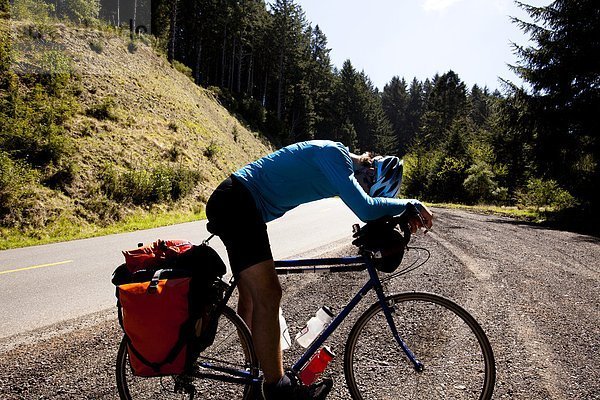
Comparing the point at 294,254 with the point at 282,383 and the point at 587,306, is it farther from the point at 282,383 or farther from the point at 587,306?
the point at 282,383

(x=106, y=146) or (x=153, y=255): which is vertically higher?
(x=106, y=146)

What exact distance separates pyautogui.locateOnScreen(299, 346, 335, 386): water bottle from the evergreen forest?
15.0 m

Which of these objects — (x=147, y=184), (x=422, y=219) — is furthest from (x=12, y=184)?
(x=422, y=219)

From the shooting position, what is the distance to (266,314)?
97.9 inches

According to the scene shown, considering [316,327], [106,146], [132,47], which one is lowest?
[316,327]

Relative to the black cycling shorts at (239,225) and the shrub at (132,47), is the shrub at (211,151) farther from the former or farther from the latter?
the black cycling shorts at (239,225)

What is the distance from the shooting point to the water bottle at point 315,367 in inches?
108

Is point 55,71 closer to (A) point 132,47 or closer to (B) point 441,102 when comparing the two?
(A) point 132,47

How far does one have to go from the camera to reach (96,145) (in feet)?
58.1

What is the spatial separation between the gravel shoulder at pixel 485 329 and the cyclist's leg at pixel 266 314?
928mm

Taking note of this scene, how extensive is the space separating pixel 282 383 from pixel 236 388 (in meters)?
0.90

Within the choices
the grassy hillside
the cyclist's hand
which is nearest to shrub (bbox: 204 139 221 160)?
the grassy hillside

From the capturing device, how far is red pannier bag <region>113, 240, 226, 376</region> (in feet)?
7.97

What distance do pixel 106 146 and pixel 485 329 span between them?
18484 millimetres
